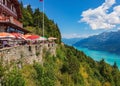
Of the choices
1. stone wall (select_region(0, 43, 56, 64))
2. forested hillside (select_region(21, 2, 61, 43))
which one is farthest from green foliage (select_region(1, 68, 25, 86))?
forested hillside (select_region(21, 2, 61, 43))

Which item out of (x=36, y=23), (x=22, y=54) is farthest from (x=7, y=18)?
(x=36, y=23)

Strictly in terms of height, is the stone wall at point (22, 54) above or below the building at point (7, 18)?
below

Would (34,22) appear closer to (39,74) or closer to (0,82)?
(39,74)

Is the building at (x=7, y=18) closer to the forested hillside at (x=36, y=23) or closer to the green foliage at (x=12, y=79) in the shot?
the green foliage at (x=12, y=79)

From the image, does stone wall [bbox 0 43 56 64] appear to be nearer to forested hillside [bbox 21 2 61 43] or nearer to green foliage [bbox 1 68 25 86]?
green foliage [bbox 1 68 25 86]

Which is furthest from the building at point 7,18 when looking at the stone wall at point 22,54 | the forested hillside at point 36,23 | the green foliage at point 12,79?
the forested hillside at point 36,23

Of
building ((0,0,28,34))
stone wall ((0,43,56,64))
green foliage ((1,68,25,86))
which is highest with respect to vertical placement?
building ((0,0,28,34))

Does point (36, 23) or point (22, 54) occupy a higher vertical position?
point (36, 23)

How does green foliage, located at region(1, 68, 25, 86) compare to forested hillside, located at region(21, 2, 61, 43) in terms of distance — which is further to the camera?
forested hillside, located at region(21, 2, 61, 43)

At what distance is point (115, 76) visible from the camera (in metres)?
82.8

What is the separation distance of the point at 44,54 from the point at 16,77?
1591cm

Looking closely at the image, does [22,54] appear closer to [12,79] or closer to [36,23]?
[12,79]

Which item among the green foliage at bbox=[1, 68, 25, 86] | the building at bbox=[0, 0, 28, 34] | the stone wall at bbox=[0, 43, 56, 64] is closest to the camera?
the green foliage at bbox=[1, 68, 25, 86]

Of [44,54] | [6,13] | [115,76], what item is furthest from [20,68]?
[115,76]
